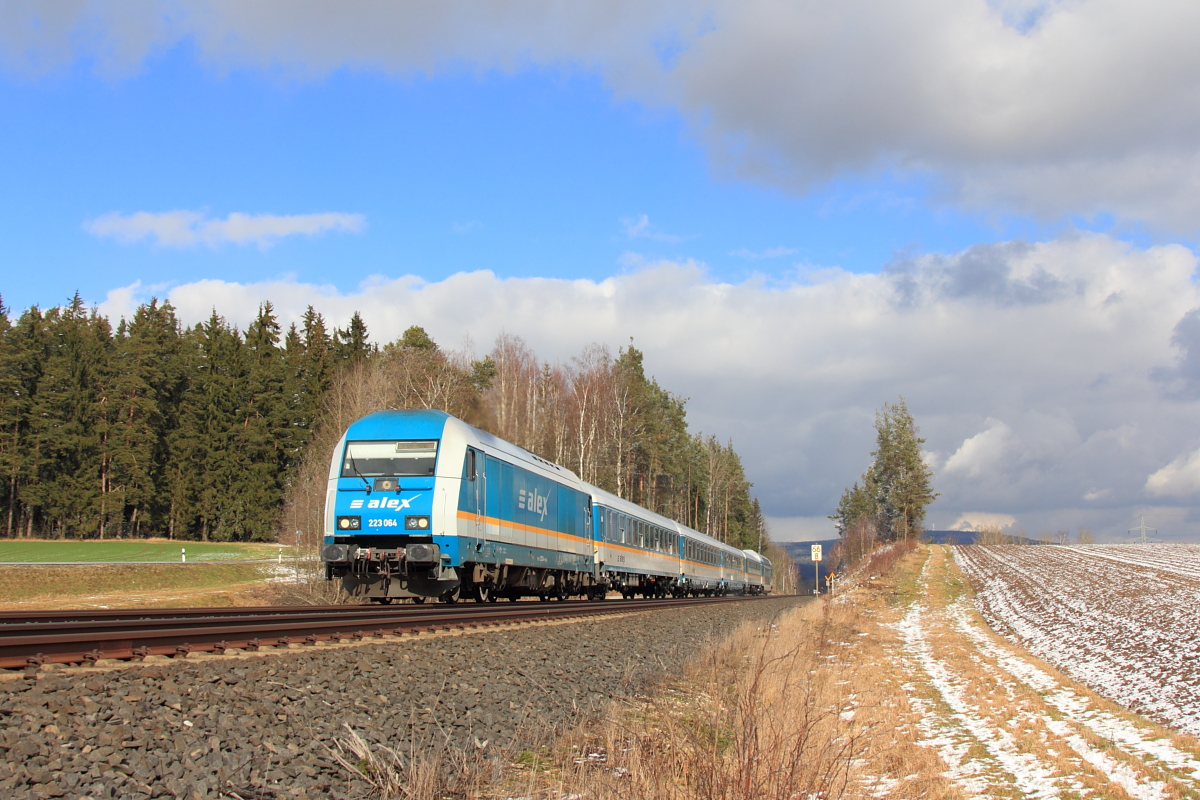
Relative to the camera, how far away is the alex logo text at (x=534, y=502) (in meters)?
18.2

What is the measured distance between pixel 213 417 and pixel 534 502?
46632 millimetres

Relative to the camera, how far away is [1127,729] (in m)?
10.6

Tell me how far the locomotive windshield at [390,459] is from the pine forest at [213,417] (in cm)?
2630

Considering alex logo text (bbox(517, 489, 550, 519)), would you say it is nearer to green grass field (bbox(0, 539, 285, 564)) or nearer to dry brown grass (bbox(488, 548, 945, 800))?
dry brown grass (bbox(488, 548, 945, 800))

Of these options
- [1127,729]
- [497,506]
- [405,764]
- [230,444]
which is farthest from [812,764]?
[230,444]

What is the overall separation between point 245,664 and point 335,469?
7.90 meters

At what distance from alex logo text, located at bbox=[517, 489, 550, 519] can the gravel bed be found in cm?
682

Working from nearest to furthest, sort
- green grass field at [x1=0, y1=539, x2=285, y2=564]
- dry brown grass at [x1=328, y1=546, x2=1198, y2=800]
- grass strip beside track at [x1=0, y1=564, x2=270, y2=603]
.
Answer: dry brown grass at [x1=328, y1=546, x2=1198, y2=800], grass strip beside track at [x1=0, y1=564, x2=270, y2=603], green grass field at [x1=0, y1=539, x2=285, y2=564]

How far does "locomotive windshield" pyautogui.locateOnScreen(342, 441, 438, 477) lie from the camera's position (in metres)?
14.9

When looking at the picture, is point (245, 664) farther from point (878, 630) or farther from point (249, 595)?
point (878, 630)

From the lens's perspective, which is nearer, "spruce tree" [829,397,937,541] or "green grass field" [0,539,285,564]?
"green grass field" [0,539,285,564]

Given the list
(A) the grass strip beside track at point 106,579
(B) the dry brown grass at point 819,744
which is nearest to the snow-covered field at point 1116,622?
(B) the dry brown grass at point 819,744

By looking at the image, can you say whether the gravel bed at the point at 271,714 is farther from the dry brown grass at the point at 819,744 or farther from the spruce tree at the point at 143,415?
the spruce tree at the point at 143,415

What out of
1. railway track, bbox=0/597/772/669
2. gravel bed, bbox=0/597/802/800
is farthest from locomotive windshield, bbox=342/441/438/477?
gravel bed, bbox=0/597/802/800
